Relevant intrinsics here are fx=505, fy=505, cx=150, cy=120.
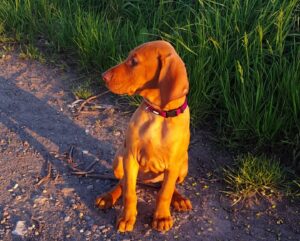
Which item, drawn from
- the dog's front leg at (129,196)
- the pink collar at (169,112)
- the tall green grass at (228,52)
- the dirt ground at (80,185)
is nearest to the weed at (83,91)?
the dirt ground at (80,185)

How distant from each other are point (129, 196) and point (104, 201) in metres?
0.30

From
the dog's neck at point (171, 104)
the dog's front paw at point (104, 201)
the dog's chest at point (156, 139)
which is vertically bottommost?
the dog's front paw at point (104, 201)

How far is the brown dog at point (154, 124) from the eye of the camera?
2523mm

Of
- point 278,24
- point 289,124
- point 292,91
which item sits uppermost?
point 278,24

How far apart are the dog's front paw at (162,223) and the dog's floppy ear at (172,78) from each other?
84cm

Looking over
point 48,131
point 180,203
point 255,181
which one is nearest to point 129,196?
point 180,203

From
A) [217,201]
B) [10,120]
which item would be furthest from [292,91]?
[10,120]

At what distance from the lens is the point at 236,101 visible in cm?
Result: 379

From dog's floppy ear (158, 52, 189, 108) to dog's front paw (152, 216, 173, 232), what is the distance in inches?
32.9

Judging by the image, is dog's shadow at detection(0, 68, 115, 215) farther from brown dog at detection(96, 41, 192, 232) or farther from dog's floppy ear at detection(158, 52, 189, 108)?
dog's floppy ear at detection(158, 52, 189, 108)

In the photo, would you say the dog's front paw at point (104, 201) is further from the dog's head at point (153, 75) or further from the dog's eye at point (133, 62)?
the dog's eye at point (133, 62)

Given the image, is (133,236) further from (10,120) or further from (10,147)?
(10,120)

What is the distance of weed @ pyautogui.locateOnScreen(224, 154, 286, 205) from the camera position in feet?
11.0

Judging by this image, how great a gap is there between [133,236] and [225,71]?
156 centimetres
